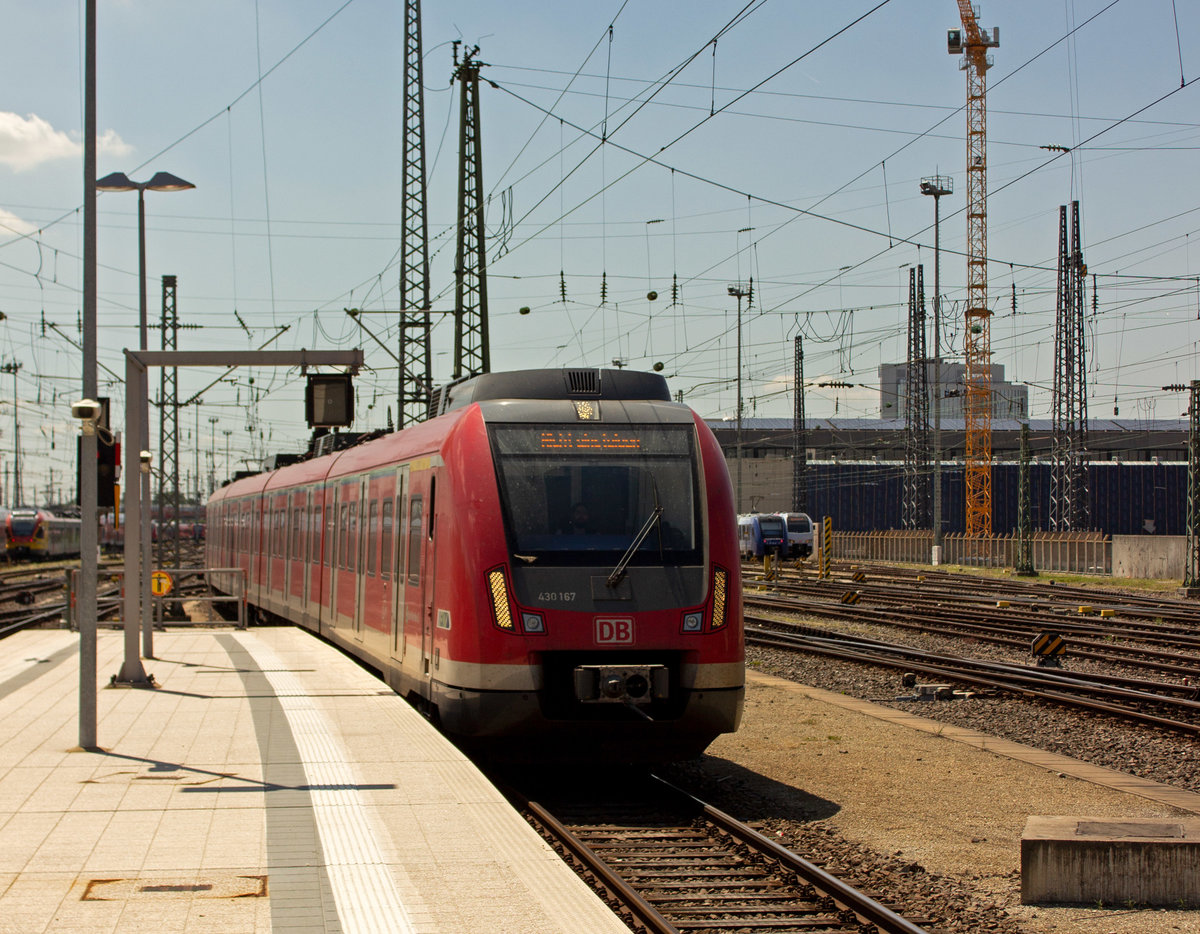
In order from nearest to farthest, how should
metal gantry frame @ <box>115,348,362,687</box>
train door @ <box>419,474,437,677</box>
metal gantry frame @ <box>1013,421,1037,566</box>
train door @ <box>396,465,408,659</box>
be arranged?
1. train door @ <box>419,474,437,677</box>
2. train door @ <box>396,465,408,659</box>
3. metal gantry frame @ <box>115,348,362,687</box>
4. metal gantry frame @ <box>1013,421,1037,566</box>

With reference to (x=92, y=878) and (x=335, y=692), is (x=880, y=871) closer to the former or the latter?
(x=92, y=878)

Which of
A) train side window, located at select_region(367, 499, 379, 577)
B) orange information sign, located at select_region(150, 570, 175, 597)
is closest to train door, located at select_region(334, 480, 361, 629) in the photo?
train side window, located at select_region(367, 499, 379, 577)

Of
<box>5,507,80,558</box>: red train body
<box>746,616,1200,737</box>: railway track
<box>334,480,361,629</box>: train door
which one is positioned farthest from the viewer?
<box>5,507,80,558</box>: red train body

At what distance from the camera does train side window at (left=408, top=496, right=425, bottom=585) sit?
38.2 feet

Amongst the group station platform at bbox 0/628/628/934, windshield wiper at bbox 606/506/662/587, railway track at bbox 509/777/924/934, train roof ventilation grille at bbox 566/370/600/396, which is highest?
train roof ventilation grille at bbox 566/370/600/396

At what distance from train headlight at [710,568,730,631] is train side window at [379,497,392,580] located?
14.5 ft

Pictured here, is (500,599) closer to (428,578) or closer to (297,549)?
(428,578)

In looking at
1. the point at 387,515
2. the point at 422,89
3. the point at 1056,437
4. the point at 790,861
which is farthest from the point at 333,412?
the point at 1056,437

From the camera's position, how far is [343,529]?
17.0 meters

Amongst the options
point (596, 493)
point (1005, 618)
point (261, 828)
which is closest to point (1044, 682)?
point (596, 493)

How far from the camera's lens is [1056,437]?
56562 millimetres

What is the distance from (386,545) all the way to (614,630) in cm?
452

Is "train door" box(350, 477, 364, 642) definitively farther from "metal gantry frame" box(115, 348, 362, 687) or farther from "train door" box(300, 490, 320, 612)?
"train door" box(300, 490, 320, 612)

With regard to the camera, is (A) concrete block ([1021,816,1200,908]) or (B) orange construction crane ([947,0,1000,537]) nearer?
(A) concrete block ([1021,816,1200,908])
